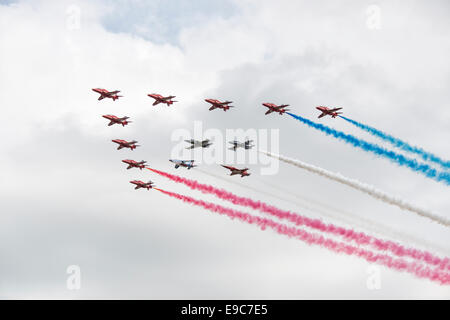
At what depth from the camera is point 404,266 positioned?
199375 millimetres

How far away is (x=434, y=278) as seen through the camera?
197 meters
